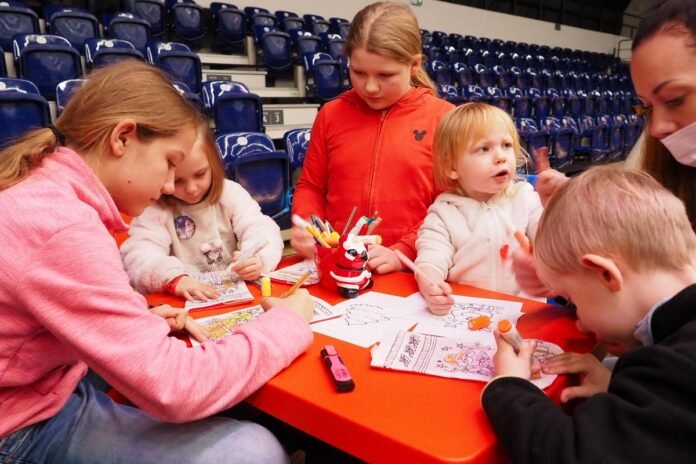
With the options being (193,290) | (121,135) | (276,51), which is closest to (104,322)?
(121,135)

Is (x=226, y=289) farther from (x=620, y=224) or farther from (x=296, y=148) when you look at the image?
(x=296, y=148)

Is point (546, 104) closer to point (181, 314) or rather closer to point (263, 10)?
point (263, 10)

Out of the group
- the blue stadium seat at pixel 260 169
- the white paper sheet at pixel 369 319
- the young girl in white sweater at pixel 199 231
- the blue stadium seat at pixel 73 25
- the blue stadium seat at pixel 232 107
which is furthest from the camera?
the blue stadium seat at pixel 73 25

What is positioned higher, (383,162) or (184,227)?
(383,162)

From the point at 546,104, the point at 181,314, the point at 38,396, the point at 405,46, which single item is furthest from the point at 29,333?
the point at 546,104

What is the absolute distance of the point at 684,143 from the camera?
1.30 meters

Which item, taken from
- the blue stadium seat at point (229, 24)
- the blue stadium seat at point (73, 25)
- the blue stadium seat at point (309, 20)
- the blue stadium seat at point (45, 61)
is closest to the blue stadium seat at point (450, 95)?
the blue stadium seat at point (309, 20)

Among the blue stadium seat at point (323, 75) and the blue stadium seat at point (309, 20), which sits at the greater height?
the blue stadium seat at point (309, 20)

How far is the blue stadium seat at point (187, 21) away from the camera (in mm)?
7016

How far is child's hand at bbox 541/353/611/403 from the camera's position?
3.05 feet

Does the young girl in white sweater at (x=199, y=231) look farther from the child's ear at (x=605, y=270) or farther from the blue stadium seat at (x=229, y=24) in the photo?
the blue stadium seat at (x=229, y=24)

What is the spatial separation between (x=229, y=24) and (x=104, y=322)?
7.31 metres

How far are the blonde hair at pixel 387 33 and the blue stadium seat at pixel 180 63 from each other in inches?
148

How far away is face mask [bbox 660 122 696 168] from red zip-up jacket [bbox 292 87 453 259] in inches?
32.7
